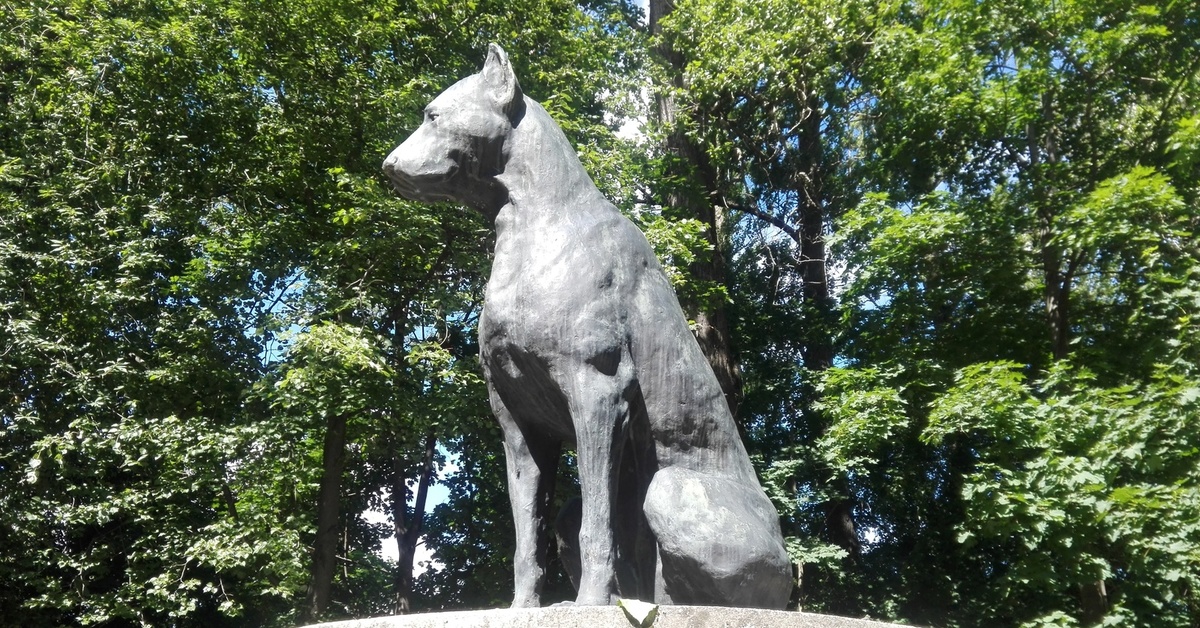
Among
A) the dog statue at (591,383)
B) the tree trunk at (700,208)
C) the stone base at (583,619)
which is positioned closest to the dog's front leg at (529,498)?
the dog statue at (591,383)

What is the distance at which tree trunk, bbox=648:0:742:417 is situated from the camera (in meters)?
16.1

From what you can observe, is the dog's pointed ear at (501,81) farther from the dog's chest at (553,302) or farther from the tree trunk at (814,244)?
the tree trunk at (814,244)

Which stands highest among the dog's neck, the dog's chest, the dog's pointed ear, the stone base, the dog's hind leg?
the dog's pointed ear

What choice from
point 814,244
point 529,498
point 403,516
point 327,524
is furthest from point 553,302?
point 814,244

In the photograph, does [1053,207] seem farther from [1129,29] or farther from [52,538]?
[52,538]

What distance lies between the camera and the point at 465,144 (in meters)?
4.86

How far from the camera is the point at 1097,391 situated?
38.7 ft

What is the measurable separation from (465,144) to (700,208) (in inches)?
499

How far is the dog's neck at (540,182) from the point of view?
481 centimetres

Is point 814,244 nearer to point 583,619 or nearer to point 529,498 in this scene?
point 529,498

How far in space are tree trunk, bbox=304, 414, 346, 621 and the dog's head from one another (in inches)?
360

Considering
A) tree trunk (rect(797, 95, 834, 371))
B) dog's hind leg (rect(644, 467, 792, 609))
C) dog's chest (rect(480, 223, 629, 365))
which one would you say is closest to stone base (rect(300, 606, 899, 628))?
dog's hind leg (rect(644, 467, 792, 609))

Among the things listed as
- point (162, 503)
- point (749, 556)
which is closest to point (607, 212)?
point (749, 556)

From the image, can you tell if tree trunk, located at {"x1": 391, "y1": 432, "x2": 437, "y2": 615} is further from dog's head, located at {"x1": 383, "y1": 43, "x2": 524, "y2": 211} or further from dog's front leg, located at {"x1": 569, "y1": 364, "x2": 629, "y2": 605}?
dog's front leg, located at {"x1": 569, "y1": 364, "x2": 629, "y2": 605}
